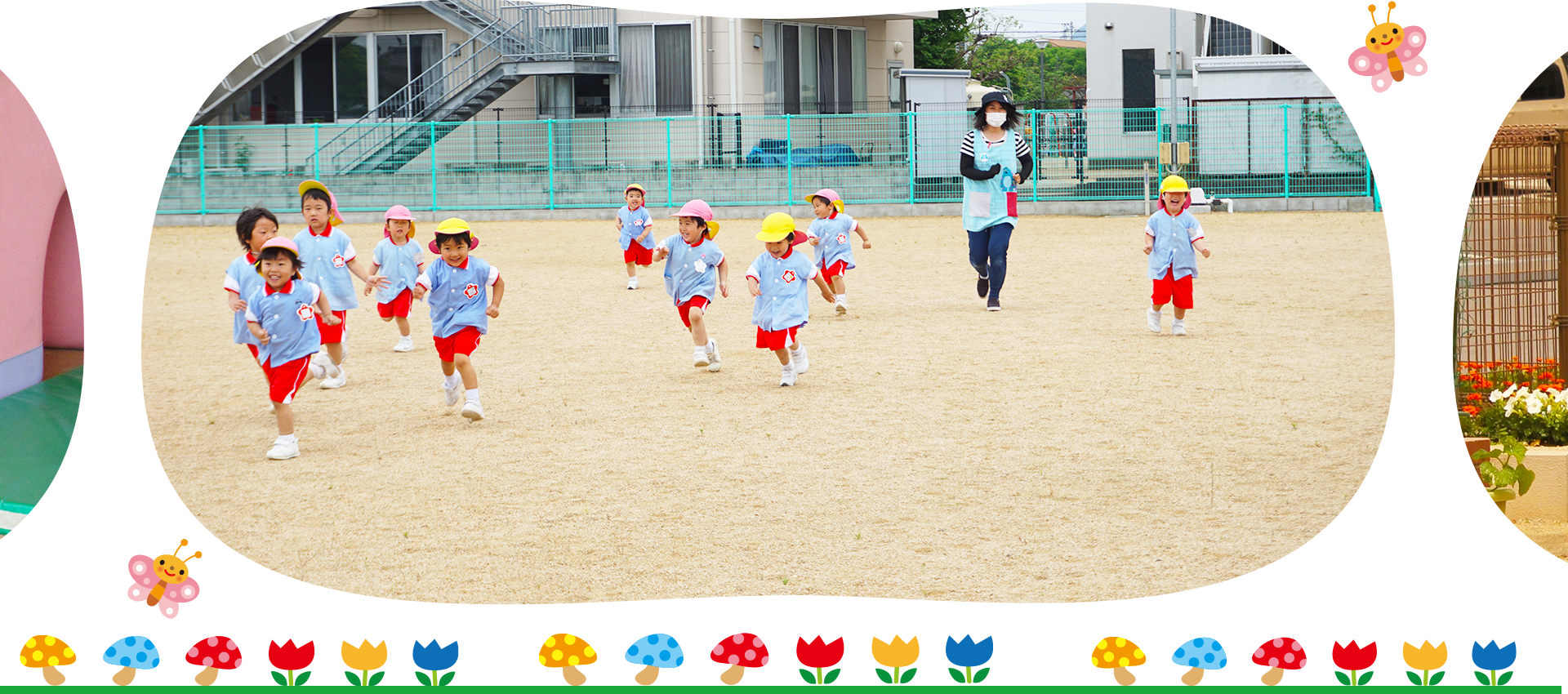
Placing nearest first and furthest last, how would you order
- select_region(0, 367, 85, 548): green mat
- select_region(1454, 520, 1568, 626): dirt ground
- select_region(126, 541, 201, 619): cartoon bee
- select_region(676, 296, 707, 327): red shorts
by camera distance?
select_region(126, 541, 201, 619): cartoon bee, select_region(0, 367, 85, 548): green mat, select_region(1454, 520, 1568, 626): dirt ground, select_region(676, 296, 707, 327): red shorts

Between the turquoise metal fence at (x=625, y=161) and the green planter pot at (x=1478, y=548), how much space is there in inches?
716

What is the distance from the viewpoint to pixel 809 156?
75.2 feet

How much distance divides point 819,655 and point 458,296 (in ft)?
15.8

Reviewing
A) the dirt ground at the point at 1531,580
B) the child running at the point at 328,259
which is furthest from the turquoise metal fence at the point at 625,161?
the dirt ground at the point at 1531,580

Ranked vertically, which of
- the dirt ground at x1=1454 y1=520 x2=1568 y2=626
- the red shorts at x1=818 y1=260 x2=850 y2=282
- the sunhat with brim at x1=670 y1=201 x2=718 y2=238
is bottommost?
the dirt ground at x1=1454 y1=520 x2=1568 y2=626

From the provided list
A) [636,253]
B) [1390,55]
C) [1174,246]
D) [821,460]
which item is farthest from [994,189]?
[1390,55]

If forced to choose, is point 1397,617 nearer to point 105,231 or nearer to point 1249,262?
point 105,231

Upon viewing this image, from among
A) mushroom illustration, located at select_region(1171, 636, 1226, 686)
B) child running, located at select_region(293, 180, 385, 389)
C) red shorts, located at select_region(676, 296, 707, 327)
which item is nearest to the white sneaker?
child running, located at select_region(293, 180, 385, 389)

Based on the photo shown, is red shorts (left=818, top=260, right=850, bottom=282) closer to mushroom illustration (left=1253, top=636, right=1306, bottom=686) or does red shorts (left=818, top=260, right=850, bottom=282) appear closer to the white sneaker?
the white sneaker

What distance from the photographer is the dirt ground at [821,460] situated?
4.31m

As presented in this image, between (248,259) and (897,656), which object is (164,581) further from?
(248,259)

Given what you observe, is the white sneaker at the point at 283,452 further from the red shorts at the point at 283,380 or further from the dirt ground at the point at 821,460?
the red shorts at the point at 283,380

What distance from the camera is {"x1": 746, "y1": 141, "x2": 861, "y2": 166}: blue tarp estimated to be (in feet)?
74.9

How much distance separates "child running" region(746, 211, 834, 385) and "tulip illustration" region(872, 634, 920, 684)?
5.18 meters
